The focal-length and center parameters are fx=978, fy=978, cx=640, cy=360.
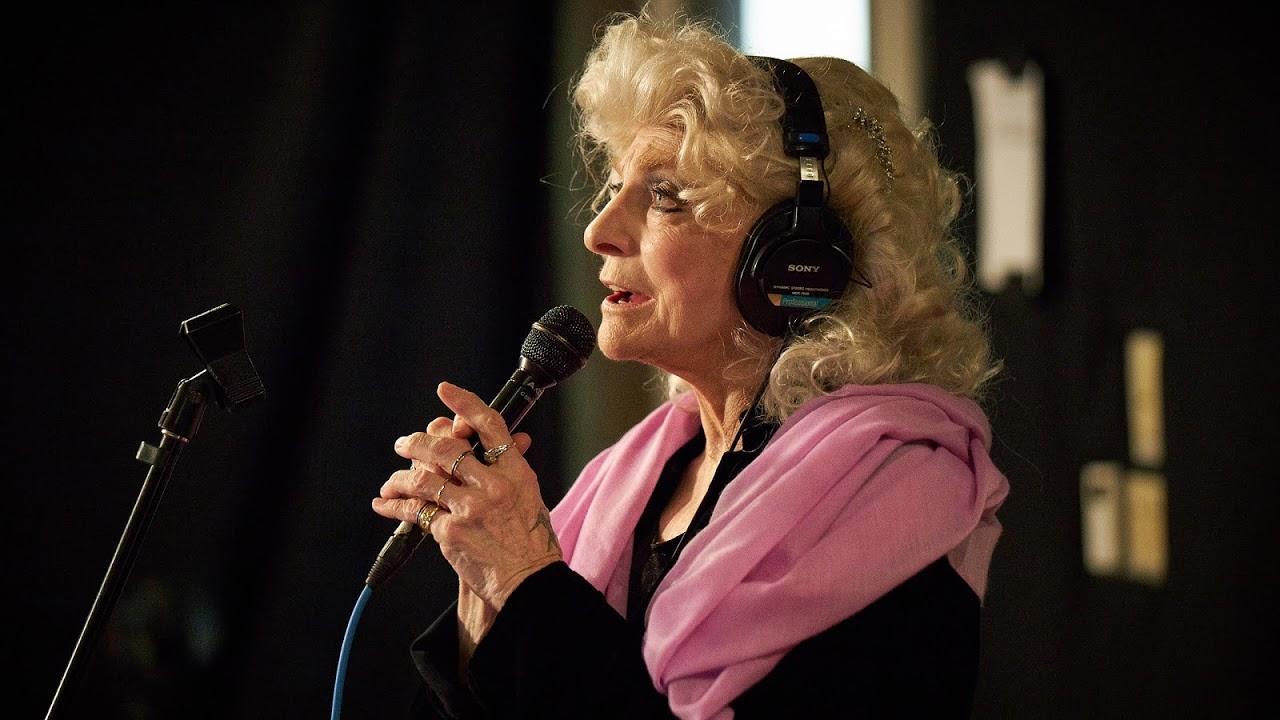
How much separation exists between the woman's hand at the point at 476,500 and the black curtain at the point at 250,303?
916 millimetres

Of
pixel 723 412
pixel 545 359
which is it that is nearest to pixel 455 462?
pixel 545 359

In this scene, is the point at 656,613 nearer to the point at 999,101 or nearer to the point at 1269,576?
the point at 1269,576

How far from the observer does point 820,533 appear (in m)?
0.97

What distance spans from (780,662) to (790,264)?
1.40 ft

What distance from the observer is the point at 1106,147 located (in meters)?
1.57

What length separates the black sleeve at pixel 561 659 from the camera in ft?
3.05

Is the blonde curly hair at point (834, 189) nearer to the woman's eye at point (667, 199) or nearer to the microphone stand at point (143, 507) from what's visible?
the woman's eye at point (667, 199)

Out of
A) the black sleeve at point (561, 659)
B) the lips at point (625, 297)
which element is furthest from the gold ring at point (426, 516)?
the lips at point (625, 297)

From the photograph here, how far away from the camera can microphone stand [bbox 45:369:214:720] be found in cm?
79

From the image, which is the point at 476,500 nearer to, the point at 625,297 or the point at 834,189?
the point at 625,297

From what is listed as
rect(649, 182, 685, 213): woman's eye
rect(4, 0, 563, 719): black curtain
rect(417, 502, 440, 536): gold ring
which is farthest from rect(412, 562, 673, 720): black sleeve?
rect(4, 0, 563, 719): black curtain

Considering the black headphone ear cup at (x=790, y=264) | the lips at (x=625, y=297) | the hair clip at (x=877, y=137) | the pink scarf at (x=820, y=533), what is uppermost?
the hair clip at (x=877, y=137)

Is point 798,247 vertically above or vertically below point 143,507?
above

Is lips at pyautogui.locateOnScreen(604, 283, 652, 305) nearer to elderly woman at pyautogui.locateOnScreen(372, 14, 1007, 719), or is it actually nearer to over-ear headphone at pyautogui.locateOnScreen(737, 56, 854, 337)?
elderly woman at pyautogui.locateOnScreen(372, 14, 1007, 719)
